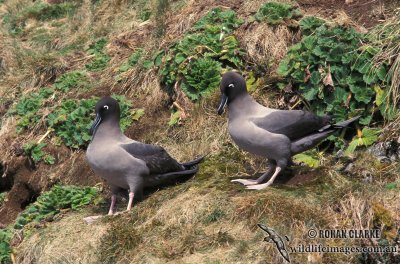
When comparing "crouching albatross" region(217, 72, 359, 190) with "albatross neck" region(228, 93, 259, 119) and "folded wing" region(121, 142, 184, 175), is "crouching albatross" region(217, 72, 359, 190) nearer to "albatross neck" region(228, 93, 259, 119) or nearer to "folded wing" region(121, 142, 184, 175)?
"albatross neck" region(228, 93, 259, 119)

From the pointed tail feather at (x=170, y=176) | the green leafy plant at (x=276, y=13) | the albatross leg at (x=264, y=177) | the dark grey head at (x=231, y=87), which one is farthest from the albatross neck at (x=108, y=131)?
the green leafy plant at (x=276, y=13)

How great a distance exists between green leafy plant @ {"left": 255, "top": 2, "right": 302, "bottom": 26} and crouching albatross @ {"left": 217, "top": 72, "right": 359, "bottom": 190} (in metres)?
2.02

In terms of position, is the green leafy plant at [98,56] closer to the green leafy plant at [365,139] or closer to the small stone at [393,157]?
the green leafy plant at [365,139]

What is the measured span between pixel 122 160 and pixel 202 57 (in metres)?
2.18

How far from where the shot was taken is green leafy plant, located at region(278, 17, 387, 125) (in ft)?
22.6

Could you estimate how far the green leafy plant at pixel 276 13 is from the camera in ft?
26.7

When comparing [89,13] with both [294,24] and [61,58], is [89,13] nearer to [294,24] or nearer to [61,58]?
[61,58]

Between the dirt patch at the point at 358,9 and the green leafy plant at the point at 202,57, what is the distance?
0.86 metres

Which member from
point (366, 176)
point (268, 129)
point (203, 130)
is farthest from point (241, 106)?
point (203, 130)

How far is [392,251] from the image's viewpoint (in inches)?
198

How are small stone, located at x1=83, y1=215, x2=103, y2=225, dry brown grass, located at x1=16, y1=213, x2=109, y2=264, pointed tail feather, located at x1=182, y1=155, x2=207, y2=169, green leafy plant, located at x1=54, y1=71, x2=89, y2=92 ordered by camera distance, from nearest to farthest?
dry brown grass, located at x1=16, y1=213, x2=109, y2=264 → small stone, located at x1=83, y1=215, x2=103, y2=225 → pointed tail feather, located at x1=182, y1=155, x2=207, y2=169 → green leafy plant, located at x1=54, y1=71, x2=89, y2=92

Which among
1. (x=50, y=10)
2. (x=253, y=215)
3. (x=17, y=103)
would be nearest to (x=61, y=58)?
(x=17, y=103)

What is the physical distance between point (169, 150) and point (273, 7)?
2.06 meters

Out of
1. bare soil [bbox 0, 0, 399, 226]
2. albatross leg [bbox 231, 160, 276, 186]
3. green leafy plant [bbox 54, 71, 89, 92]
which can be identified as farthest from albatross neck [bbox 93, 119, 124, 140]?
green leafy plant [bbox 54, 71, 89, 92]
